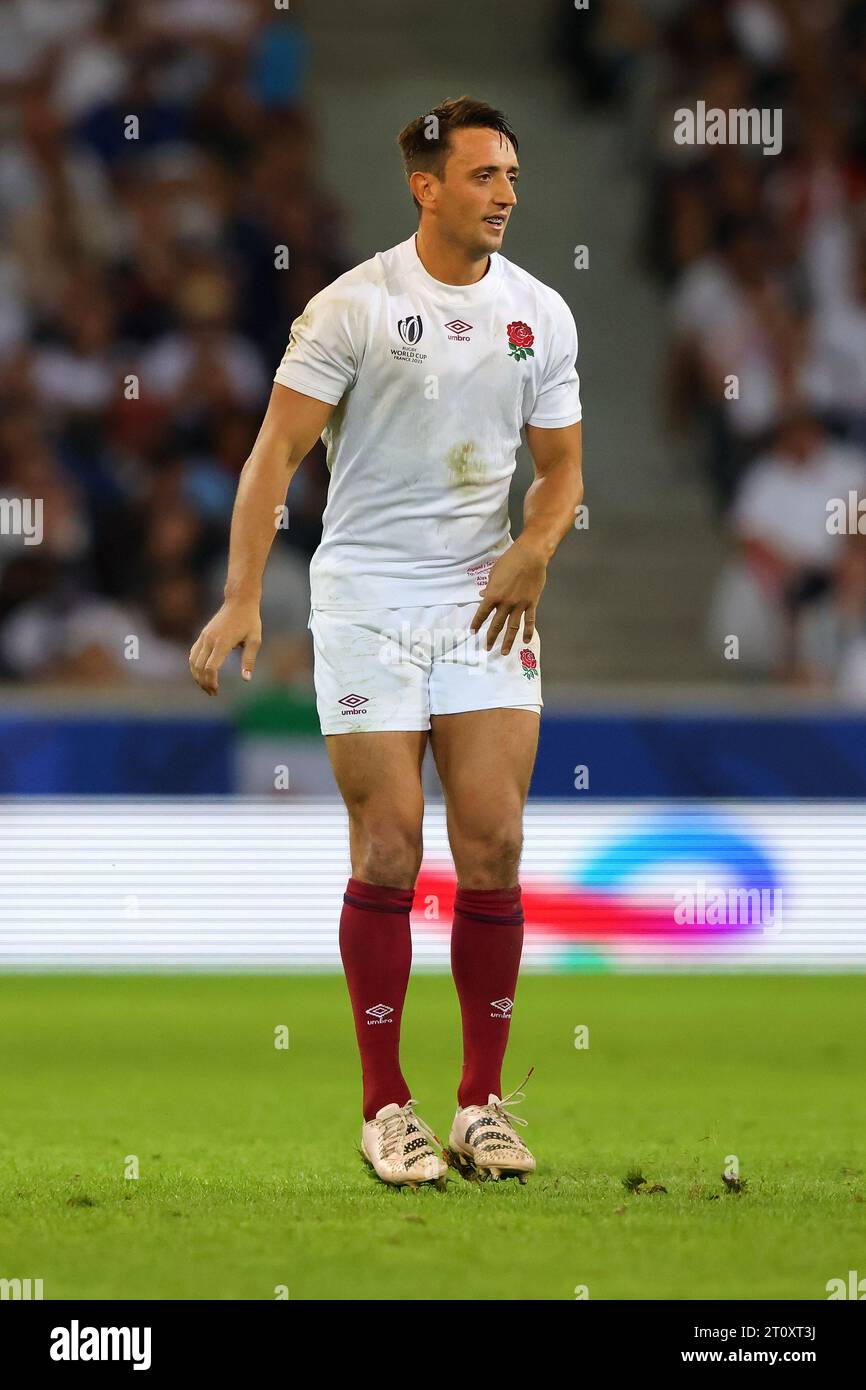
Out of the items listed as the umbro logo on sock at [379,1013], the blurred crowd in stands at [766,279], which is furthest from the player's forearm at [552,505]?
the blurred crowd in stands at [766,279]

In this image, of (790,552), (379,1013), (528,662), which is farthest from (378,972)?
(790,552)

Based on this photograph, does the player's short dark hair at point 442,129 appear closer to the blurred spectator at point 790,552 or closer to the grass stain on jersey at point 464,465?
the grass stain on jersey at point 464,465

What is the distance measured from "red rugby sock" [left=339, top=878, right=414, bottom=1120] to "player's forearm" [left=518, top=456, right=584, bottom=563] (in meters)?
0.74

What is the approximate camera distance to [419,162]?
14.1 feet

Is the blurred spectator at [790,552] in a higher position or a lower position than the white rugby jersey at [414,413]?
higher

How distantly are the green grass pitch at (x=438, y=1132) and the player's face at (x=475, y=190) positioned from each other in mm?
1853

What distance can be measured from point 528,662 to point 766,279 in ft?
22.2

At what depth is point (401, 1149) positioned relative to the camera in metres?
4.01

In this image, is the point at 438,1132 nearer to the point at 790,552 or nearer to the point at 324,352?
the point at 324,352

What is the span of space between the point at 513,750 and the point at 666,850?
11.5 ft

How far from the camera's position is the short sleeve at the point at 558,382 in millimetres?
4344

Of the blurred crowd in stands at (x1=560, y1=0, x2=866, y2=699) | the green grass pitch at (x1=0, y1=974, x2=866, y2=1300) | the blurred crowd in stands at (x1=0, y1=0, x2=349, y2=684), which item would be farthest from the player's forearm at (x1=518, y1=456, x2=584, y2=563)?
the blurred crowd in stands at (x1=560, y1=0, x2=866, y2=699)

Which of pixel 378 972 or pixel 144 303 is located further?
pixel 144 303
